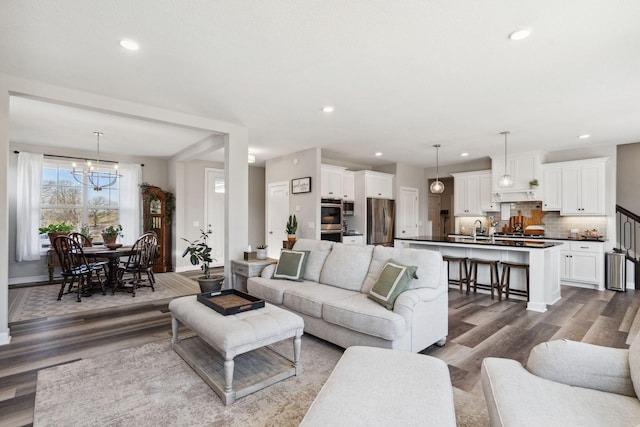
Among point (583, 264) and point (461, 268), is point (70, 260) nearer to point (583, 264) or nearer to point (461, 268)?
point (461, 268)

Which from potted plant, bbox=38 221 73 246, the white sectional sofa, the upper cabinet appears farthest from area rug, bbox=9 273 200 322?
the upper cabinet

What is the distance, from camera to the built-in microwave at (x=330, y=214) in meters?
6.63

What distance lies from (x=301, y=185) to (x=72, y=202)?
473 centimetres

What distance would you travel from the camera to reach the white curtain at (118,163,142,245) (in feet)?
23.1

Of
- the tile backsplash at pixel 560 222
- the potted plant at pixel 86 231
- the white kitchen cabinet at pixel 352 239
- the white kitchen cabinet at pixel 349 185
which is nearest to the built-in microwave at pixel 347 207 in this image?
the white kitchen cabinet at pixel 349 185

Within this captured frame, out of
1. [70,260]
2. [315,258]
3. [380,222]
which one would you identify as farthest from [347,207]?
[70,260]

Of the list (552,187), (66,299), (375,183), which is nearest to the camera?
(66,299)

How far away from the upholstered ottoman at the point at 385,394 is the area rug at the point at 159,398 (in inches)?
24.5

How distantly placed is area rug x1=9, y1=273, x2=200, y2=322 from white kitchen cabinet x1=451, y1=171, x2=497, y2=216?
6.28 meters

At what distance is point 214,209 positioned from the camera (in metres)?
7.77

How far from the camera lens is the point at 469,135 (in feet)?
17.9

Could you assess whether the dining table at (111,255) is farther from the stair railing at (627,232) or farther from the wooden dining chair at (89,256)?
the stair railing at (627,232)

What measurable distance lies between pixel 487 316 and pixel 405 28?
3.45 meters

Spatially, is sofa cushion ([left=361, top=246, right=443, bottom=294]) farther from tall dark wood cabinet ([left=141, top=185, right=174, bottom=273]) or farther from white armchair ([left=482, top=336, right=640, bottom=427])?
tall dark wood cabinet ([left=141, top=185, right=174, bottom=273])
